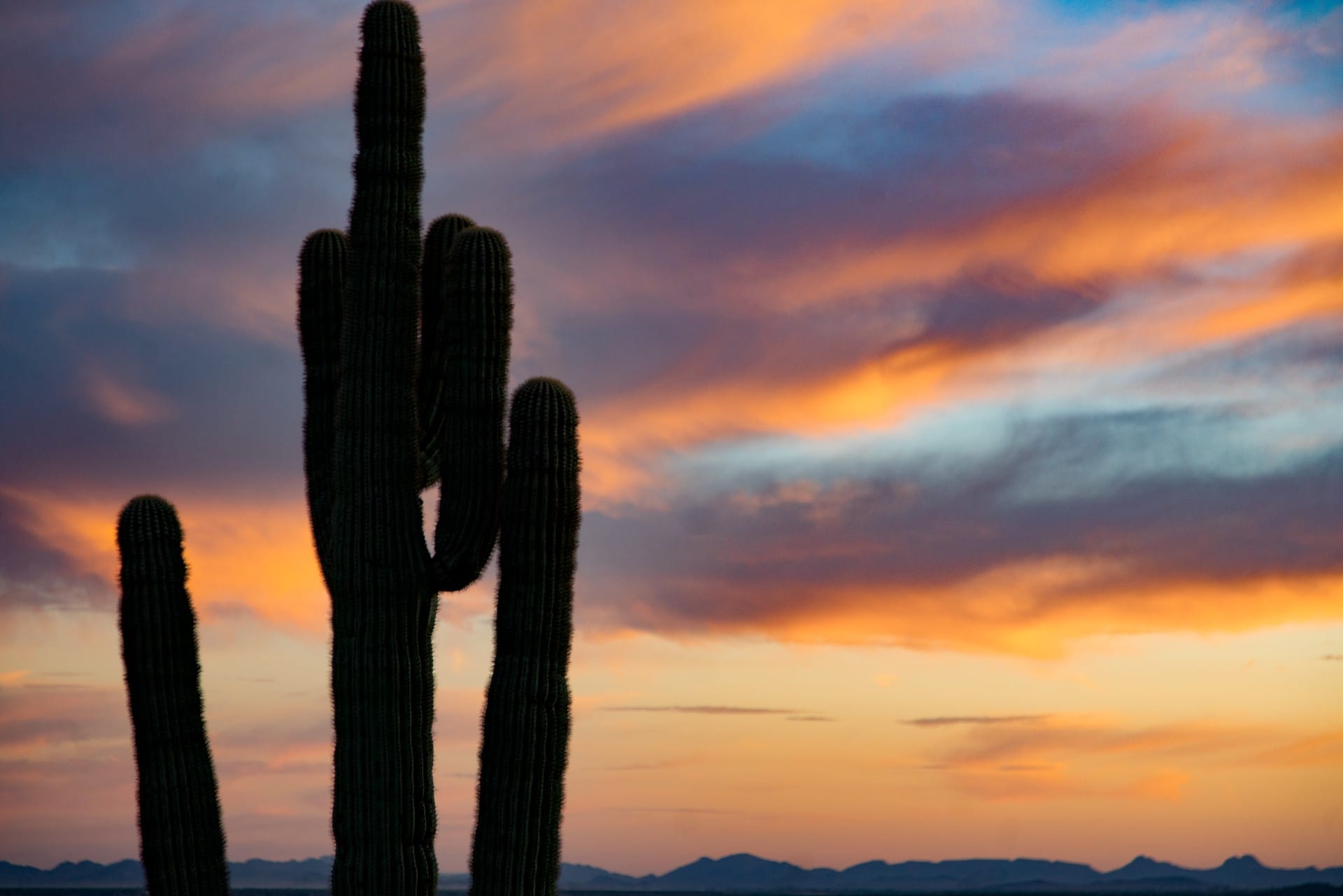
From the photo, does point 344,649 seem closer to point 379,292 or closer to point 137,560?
point 137,560

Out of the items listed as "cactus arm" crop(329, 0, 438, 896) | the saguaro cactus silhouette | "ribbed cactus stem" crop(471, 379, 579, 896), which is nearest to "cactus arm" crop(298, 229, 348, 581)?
the saguaro cactus silhouette

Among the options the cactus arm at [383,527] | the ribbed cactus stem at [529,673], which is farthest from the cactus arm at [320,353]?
the ribbed cactus stem at [529,673]

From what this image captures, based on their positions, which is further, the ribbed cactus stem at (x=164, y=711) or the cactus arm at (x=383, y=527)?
the ribbed cactus stem at (x=164, y=711)

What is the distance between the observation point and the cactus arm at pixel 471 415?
1499 cm

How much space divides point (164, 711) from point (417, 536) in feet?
9.81

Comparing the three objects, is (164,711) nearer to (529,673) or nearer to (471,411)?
Result: (529,673)

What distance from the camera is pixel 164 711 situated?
50.2 feet

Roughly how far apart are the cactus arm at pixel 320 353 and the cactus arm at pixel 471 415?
144cm

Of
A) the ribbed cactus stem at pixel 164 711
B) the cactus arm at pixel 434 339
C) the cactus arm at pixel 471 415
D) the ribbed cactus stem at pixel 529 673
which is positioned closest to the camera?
the ribbed cactus stem at pixel 529 673

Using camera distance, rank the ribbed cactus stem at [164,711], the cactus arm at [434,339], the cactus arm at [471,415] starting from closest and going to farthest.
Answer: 1. the cactus arm at [471,415]
2. the ribbed cactus stem at [164,711]
3. the cactus arm at [434,339]

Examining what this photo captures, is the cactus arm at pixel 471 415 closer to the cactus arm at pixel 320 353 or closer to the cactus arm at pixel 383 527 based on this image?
the cactus arm at pixel 383 527

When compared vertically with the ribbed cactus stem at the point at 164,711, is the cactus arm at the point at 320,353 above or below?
above

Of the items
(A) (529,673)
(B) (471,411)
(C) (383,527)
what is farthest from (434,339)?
(A) (529,673)

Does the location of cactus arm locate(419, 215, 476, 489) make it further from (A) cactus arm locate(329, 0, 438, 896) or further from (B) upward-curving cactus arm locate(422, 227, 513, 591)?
(A) cactus arm locate(329, 0, 438, 896)
